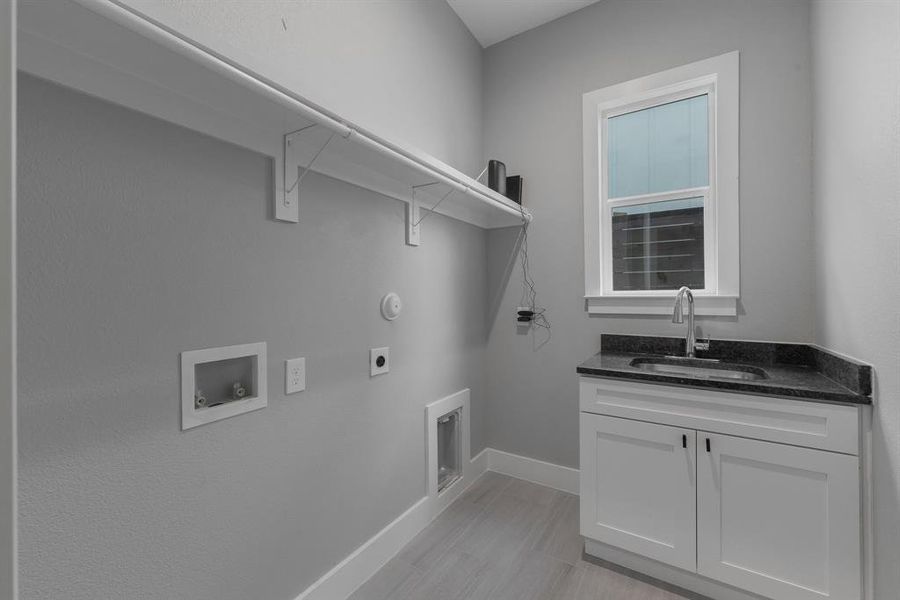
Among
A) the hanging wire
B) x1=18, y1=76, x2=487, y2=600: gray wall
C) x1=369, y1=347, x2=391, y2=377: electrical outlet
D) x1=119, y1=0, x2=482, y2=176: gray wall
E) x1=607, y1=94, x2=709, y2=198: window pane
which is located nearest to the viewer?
x1=18, y1=76, x2=487, y2=600: gray wall

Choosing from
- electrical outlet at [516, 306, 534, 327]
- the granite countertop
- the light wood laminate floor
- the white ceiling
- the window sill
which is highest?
the white ceiling

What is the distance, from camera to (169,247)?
1022mm

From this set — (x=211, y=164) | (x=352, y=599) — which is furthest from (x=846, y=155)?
(x=352, y=599)

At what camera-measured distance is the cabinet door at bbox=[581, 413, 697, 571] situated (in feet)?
5.03

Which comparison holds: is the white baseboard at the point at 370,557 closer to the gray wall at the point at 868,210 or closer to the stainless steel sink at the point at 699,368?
the stainless steel sink at the point at 699,368

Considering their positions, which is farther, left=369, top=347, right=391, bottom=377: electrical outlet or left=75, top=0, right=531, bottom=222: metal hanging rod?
left=369, top=347, right=391, bottom=377: electrical outlet

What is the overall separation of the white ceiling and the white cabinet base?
2.95 metres

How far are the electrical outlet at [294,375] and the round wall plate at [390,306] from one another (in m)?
0.46

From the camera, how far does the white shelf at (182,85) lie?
0.71 metres

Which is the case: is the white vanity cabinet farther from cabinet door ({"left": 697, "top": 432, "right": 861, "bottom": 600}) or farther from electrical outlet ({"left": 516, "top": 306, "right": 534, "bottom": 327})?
electrical outlet ({"left": 516, "top": 306, "right": 534, "bottom": 327})

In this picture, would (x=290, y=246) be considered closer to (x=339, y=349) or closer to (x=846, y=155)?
(x=339, y=349)

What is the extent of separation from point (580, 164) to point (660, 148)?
440mm

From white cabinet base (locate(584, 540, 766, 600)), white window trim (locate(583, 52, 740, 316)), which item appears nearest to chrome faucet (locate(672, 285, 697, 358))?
white window trim (locate(583, 52, 740, 316))

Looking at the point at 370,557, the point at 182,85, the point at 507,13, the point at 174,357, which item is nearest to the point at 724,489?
the point at 370,557
